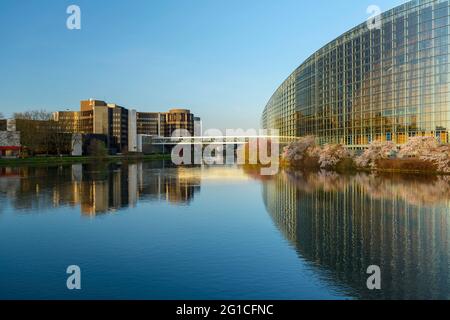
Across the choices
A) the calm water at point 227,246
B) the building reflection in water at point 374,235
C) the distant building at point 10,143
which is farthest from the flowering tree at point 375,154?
the distant building at point 10,143

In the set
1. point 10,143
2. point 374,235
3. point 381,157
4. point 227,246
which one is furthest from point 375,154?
point 10,143

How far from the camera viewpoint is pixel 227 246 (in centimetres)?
2194

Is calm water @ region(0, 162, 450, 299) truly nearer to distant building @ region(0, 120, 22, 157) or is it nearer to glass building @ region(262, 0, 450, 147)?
glass building @ region(262, 0, 450, 147)

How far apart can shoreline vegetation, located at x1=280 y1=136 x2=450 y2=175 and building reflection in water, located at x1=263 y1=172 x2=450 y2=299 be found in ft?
75.1

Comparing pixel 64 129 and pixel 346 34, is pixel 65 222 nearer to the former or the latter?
pixel 346 34

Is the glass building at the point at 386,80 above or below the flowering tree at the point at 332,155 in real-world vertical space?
above

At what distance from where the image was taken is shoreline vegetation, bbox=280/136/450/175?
2601 inches

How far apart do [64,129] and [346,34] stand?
93.7m

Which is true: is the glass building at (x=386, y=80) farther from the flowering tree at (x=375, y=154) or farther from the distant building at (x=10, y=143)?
the distant building at (x=10, y=143)

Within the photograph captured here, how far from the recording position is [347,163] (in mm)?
80438

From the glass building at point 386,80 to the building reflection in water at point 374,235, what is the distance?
41.8 metres

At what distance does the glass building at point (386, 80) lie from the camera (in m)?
79.7
